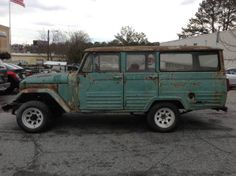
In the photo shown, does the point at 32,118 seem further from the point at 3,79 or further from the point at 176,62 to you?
the point at 3,79

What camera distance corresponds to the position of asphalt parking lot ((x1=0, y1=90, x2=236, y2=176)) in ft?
16.8

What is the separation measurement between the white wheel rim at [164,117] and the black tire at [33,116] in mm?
2498

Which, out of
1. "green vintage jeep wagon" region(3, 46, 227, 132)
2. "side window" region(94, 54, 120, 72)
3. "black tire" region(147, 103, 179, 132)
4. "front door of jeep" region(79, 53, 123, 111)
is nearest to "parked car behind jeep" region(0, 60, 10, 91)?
"green vintage jeep wagon" region(3, 46, 227, 132)

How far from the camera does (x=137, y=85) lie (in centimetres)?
742

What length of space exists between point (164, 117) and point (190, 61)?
142cm

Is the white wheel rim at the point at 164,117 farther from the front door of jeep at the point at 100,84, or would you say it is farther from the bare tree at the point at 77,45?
the bare tree at the point at 77,45

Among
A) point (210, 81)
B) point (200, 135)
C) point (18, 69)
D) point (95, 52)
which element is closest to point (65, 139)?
Answer: point (95, 52)

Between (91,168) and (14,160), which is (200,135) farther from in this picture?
(14,160)

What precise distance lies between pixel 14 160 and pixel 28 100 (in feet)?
8.24

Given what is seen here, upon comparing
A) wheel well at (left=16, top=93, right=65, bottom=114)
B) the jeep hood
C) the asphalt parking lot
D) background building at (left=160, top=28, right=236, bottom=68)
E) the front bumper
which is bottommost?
the asphalt parking lot

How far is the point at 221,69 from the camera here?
7453 millimetres

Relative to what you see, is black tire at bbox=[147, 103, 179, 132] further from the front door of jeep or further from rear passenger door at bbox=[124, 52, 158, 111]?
the front door of jeep

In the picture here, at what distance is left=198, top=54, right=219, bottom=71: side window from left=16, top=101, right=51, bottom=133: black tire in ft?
12.1

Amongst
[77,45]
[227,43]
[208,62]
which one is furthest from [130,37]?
[208,62]
